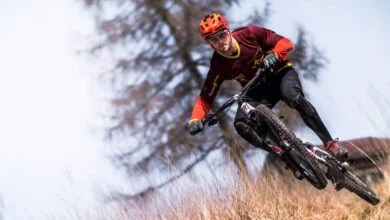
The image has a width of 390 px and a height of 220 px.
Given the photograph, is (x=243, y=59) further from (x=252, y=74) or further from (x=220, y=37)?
(x=220, y=37)

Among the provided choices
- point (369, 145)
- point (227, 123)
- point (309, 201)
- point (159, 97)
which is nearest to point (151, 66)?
point (159, 97)

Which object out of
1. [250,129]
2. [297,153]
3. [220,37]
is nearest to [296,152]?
[297,153]

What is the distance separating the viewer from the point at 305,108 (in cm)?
585

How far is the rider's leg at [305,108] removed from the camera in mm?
5758

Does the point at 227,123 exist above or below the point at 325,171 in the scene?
above

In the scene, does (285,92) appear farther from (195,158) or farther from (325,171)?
(195,158)

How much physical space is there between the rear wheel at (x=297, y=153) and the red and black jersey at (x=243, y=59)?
0.62 m

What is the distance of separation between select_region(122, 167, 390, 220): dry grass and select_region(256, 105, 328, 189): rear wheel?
1.71 ft

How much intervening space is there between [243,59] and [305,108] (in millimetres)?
852

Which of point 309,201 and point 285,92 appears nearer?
point 285,92

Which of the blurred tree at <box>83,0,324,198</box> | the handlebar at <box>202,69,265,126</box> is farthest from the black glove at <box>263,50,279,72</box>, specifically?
the blurred tree at <box>83,0,324,198</box>

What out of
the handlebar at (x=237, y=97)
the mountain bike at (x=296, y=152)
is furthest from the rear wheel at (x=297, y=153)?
the handlebar at (x=237, y=97)

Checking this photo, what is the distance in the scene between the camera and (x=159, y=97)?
12.7m

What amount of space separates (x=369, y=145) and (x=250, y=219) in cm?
645
